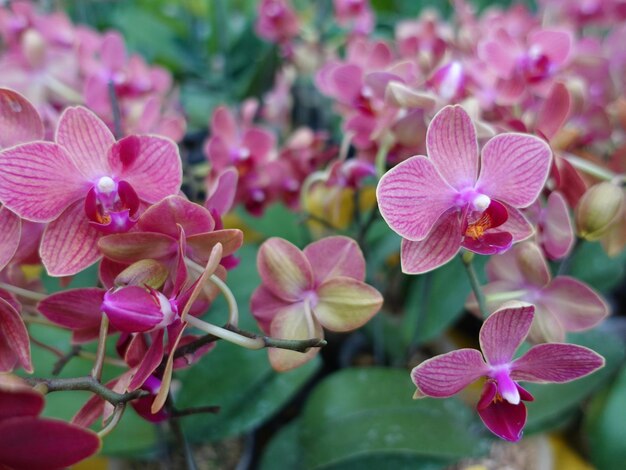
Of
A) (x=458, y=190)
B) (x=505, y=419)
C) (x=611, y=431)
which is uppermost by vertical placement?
(x=458, y=190)

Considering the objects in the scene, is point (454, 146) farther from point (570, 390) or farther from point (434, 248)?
point (570, 390)

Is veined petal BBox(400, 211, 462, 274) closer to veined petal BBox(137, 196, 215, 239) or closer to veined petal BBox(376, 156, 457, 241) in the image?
veined petal BBox(376, 156, 457, 241)

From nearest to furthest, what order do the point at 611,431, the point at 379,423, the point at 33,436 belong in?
the point at 33,436
the point at 379,423
the point at 611,431

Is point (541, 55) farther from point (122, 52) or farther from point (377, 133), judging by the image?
point (122, 52)

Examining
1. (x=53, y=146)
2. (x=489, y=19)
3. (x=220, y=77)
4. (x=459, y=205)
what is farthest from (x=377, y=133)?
(x=220, y=77)

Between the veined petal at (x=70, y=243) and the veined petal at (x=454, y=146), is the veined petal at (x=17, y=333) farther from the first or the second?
the veined petal at (x=454, y=146)

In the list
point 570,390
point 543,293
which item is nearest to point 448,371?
point 543,293

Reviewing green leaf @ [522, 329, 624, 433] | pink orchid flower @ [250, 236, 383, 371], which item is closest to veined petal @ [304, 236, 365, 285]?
pink orchid flower @ [250, 236, 383, 371]
